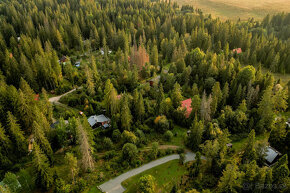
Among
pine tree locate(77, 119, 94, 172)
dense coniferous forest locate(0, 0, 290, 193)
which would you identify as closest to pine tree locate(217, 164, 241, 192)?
dense coniferous forest locate(0, 0, 290, 193)

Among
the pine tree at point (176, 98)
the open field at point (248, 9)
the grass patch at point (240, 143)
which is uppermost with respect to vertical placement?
the open field at point (248, 9)

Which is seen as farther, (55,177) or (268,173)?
(55,177)

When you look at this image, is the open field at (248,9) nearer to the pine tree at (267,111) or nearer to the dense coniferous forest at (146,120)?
the dense coniferous forest at (146,120)

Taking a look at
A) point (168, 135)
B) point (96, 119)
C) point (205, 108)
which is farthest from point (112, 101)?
point (205, 108)

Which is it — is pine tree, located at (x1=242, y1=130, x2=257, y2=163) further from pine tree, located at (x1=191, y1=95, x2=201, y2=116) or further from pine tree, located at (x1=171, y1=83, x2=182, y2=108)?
pine tree, located at (x1=171, y1=83, x2=182, y2=108)

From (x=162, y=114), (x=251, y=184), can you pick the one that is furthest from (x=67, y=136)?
(x=251, y=184)

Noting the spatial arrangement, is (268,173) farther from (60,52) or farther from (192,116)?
(60,52)

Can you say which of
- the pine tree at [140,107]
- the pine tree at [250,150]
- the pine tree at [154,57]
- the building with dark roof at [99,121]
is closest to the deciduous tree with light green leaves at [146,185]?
the pine tree at [250,150]
